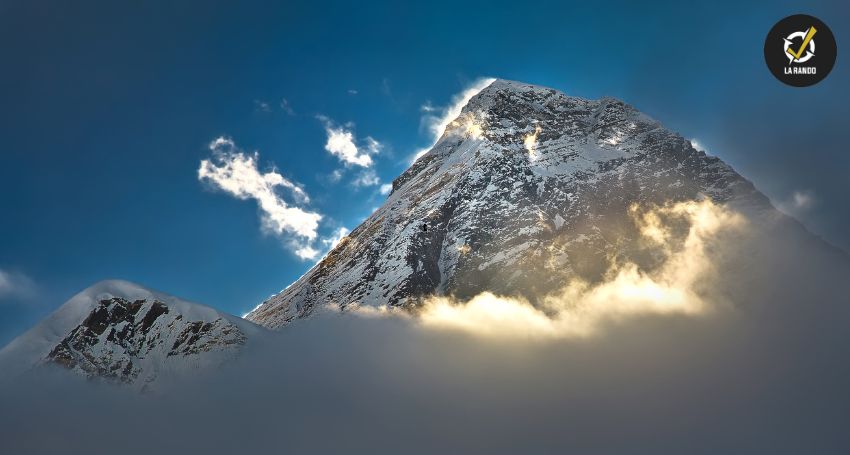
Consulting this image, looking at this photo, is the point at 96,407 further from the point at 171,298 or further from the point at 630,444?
the point at 630,444

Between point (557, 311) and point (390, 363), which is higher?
point (557, 311)

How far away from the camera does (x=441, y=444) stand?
6550 inches

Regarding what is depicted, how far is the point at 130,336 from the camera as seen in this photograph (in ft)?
566

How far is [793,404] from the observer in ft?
653

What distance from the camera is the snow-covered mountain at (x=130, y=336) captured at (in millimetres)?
160125

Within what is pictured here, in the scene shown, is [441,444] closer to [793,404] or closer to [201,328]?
[201,328]

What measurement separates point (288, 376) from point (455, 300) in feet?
225

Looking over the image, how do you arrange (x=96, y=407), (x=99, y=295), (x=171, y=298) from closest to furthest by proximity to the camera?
(x=96, y=407) < (x=99, y=295) < (x=171, y=298)

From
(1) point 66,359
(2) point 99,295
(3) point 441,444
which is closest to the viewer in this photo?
(1) point 66,359

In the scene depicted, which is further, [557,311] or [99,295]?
[557,311]

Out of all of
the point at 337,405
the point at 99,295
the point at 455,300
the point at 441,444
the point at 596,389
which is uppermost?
the point at 455,300

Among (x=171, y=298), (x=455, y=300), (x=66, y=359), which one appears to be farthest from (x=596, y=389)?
(x=66, y=359)

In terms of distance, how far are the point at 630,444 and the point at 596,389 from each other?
70.1 ft

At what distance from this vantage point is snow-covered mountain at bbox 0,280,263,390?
160125 mm
